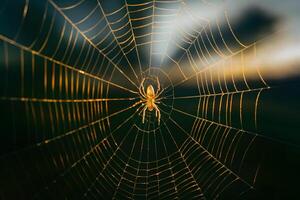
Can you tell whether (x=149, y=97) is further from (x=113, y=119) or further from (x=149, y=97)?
(x=113, y=119)

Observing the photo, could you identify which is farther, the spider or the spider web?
the spider web

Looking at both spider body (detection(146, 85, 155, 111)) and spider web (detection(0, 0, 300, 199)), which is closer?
spider body (detection(146, 85, 155, 111))

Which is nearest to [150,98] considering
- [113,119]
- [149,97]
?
[149,97]

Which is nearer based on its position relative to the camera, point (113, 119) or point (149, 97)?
point (149, 97)

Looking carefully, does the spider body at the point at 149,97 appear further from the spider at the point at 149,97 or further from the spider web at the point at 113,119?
the spider web at the point at 113,119

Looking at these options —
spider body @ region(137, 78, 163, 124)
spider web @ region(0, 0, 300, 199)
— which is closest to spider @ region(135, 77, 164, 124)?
spider body @ region(137, 78, 163, 124)

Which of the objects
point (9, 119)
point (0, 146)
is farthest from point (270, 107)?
point (0, 146)

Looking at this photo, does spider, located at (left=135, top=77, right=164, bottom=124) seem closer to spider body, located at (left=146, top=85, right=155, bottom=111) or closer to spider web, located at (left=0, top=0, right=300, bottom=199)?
spider body, located at (left=146, top=85, right=155, bottom=111)

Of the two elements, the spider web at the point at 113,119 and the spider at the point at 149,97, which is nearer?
the spider at the point at 149,97

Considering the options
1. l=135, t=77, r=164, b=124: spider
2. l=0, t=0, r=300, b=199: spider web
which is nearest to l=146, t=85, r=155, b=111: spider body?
l=135, t=77, r=164, b=124: spider

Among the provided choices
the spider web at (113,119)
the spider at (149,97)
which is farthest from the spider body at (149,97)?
the spider web at (113,119)

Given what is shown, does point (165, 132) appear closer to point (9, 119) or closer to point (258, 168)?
point (258, 168)
